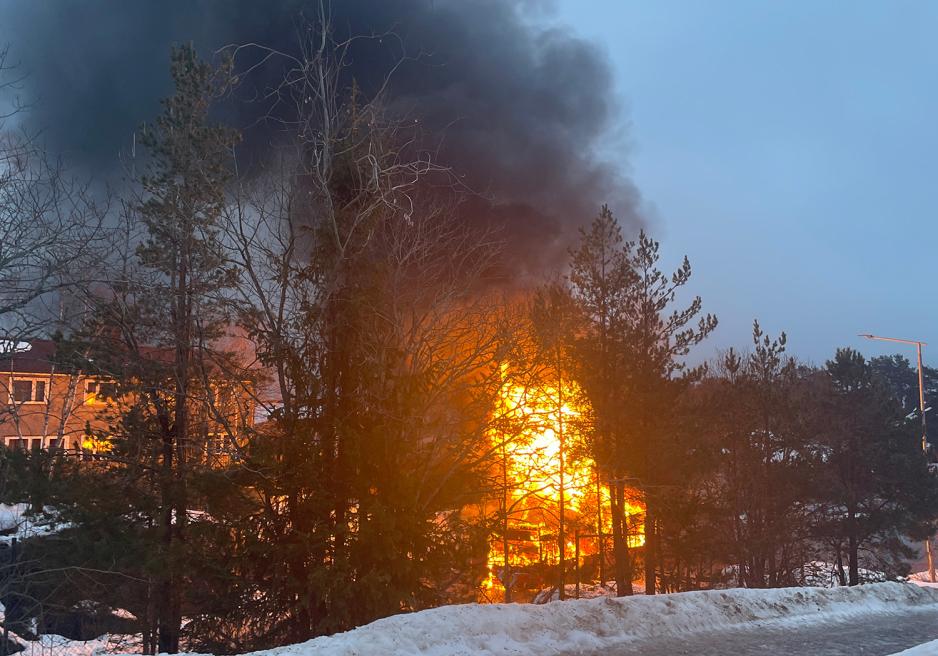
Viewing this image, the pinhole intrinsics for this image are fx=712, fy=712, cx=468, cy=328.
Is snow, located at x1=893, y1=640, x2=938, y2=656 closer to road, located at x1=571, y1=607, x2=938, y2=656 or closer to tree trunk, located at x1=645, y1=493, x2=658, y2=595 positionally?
road, located at x1=571, y1=607, x2=938, y2=656

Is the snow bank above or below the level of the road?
above

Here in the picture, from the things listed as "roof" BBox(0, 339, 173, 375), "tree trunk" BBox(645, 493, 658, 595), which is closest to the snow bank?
"roof" BBox(0, 339, 173, 375)

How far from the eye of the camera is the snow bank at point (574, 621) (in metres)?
6.84

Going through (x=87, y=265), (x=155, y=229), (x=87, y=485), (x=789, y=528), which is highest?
(x=155, y=229)

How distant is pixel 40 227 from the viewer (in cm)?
666

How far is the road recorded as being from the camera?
805 centimetres

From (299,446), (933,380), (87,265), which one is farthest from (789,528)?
(933,380)

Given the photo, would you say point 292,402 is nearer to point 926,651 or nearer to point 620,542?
point 926,651

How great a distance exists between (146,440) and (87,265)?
7.80 m

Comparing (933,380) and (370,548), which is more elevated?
(933,380)

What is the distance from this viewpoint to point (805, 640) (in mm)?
8828

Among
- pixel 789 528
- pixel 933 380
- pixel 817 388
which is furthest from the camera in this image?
pixel 933 380

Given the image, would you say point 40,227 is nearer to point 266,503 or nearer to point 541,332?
point 266,503

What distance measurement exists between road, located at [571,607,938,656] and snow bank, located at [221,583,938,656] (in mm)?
262
